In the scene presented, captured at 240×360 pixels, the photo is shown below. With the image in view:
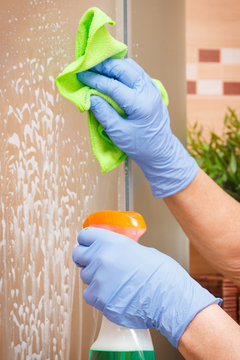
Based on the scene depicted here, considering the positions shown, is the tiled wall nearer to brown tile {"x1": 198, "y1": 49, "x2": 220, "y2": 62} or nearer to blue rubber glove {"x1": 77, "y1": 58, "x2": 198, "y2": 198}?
brown tile {"x1": 198, "y1": 49, "x2": 220, "y2": 62}

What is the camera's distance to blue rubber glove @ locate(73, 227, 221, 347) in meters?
0.56

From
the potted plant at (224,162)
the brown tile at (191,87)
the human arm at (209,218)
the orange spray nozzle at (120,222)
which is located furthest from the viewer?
the brown tile at (191,87)

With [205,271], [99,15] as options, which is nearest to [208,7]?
[205,271]

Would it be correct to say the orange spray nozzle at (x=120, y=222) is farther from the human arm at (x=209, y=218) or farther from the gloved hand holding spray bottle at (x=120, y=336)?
the human arm at (x=209, y=218)

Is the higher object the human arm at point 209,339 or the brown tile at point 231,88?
the brown tile at point 231,88

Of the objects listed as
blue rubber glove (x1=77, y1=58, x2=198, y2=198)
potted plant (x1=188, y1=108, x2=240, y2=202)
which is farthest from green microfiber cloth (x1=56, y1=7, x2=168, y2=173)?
potted plant (x1=188, y1=108, x2=240, y2=202)

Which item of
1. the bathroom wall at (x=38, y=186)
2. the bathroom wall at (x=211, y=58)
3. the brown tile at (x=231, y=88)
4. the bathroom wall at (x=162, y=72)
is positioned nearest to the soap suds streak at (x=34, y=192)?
the bathroom wall at (x=38, y=186)

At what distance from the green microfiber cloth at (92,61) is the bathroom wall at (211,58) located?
1539mm

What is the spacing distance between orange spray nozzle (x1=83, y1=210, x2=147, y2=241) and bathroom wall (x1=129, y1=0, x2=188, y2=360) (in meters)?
0.12

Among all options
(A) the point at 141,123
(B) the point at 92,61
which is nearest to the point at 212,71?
(A) the point at 141,123

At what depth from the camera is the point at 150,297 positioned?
58cm

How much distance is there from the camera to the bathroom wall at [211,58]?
6.89ft

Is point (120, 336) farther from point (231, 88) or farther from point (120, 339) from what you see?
point (231, 88)

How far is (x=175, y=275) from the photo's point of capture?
23.7 inches
